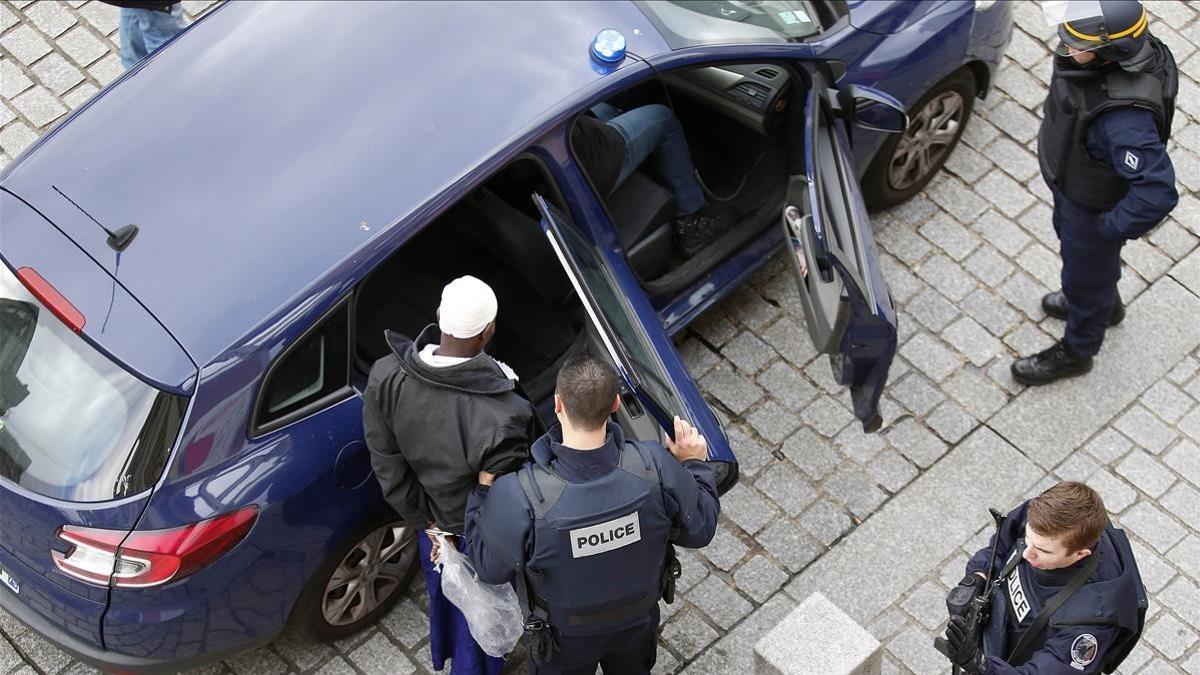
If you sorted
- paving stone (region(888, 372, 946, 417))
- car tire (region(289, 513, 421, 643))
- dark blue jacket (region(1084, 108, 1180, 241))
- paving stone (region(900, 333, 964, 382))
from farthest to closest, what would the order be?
paving stone (region(900, 333, 964, 382)) → paving stone (region(888, 372, 946, 417)) → dark blue jacket (region(1084, 108, 1180, 241)) → car tire (region(289, 513, 421, 643))

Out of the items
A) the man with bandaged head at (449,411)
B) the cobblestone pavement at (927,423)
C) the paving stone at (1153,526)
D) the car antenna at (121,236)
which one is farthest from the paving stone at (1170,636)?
the car antenna at (121,236)

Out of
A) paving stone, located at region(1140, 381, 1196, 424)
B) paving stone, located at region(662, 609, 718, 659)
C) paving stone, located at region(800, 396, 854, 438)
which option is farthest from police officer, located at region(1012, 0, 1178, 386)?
paving stone, located at region(662, 609, 718, 659)

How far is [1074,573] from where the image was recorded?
13.0 ft

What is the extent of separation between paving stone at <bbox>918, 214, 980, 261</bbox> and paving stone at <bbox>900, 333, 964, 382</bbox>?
0.53 m

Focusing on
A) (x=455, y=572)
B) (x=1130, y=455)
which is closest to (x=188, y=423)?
(x=455, y=572)

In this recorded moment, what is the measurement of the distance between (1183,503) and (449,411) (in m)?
3.24

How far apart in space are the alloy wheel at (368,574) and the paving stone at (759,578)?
1.31 m

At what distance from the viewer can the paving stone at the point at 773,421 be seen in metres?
5.99

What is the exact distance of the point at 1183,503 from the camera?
5.76 m

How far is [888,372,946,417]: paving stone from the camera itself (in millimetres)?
6094

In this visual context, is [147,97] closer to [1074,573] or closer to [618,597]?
[618,597]

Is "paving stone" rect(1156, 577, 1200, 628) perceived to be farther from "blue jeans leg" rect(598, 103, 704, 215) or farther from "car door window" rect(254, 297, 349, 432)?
"car door window" rect(254, 297, 349, 432)

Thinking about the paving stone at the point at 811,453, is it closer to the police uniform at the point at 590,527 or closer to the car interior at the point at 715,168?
the car interior at the point at 715,168

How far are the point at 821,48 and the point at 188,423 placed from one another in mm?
2906
